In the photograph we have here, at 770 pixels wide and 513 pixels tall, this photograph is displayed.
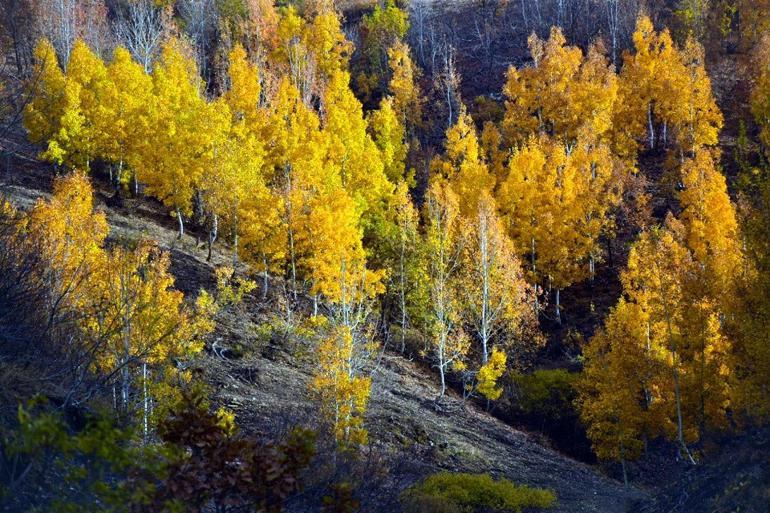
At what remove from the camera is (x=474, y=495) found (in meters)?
18.4

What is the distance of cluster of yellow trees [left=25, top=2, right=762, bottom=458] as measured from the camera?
909 inches

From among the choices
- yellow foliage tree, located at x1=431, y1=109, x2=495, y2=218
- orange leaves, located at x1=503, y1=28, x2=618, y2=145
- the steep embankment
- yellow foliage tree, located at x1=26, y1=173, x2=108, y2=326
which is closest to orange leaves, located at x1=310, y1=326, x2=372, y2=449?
the steep embankment

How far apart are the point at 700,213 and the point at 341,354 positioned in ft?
74.4

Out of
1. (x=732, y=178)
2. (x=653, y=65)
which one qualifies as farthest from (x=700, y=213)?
(x=653, y=65)

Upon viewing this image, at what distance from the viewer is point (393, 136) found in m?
47.7

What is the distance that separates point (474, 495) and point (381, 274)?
39.6 feet

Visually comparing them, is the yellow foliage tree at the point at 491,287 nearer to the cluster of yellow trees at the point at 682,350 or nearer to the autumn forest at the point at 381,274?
the autumn forest at the point at 381,274

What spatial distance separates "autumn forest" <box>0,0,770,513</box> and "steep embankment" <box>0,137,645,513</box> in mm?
150

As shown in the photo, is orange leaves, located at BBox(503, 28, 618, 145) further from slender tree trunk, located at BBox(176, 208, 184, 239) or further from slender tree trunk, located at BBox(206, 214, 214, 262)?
slender tree trunk, located at BBox(176, 208, 184, 239)

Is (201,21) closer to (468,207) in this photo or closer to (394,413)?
(468,207)

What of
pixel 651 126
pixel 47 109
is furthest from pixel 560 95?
pixel 47 109

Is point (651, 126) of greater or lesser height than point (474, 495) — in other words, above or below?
above

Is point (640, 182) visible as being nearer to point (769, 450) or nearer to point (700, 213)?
point (700, 213)

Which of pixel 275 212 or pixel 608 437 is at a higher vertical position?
pixel 275 212
